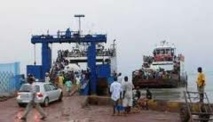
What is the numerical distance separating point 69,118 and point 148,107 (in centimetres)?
563

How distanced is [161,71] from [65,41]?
25394 millimetres

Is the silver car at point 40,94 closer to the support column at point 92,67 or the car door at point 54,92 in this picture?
the car door at point 54,92

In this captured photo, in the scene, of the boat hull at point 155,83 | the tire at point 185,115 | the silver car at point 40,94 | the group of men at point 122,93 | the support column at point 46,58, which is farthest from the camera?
the boat hull at point 155,83

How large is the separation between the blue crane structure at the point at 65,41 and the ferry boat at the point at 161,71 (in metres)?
23.9

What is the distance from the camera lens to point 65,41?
44.1 meters

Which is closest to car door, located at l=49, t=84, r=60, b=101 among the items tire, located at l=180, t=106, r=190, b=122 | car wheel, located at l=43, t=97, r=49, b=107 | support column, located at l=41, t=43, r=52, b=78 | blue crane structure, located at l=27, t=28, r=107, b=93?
car wheel, located at l=43, t=97, r=49, b=107

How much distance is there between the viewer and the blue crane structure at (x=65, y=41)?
42.7m

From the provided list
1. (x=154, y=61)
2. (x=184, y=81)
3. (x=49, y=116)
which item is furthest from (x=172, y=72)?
(x=49, y=116)

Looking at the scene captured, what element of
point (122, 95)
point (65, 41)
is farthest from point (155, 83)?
point (122, 95)

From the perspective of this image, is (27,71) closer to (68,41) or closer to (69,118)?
(68,41)

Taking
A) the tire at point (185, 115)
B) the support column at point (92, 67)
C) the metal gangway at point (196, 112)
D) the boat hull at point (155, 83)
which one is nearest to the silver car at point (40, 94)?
the tire at point (185, 115)

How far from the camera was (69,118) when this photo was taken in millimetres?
21281

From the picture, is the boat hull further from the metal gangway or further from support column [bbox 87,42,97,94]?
the metal gangway

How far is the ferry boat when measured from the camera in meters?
67.1
